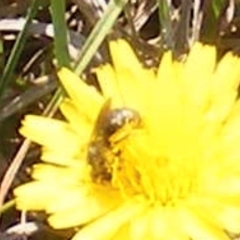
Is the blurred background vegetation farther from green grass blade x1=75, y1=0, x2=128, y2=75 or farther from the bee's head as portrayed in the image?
the bee's head

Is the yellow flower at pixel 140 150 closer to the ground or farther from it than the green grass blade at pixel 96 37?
closer to the ground

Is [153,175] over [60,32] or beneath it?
beneath

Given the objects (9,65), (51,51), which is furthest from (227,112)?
(51,51)

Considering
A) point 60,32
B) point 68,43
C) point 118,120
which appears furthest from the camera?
point 68,43

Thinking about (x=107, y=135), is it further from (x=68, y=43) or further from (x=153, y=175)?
(x=68, y=43)

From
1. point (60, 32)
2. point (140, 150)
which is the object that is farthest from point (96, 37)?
point (140, 150)

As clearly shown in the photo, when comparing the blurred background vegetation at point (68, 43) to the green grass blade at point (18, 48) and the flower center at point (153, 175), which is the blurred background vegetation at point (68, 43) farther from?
the flower center at point (153, 175)

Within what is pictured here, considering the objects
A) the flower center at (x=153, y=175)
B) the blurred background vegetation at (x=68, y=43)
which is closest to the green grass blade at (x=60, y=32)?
the blurred background vegetation at (x=68, y=43)
